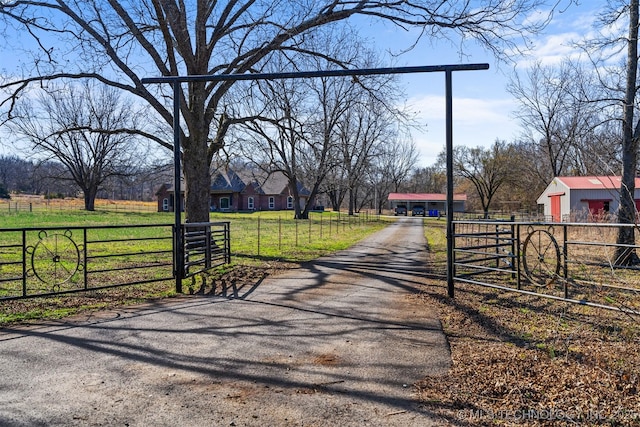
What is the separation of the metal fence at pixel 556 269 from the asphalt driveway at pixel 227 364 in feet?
5.72

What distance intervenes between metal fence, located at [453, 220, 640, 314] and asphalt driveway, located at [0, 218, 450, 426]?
1.74m

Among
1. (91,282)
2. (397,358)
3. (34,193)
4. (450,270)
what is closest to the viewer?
(397,358)

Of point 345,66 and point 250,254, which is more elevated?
point 345,66

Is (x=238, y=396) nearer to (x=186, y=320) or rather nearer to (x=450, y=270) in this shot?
(x=186, y=320)

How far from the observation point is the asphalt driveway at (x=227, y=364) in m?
3.46

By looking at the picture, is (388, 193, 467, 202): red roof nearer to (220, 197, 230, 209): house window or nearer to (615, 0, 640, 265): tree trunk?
(220, 197, 230, 209): house window

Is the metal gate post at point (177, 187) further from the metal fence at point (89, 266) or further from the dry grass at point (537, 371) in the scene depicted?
the dry grass at point (537, 371)

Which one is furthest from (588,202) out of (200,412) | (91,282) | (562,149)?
(200,412)

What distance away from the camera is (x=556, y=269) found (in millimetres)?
6523

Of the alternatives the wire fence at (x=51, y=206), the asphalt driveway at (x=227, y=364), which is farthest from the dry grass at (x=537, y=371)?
the wire fence at (x=51, y=206)

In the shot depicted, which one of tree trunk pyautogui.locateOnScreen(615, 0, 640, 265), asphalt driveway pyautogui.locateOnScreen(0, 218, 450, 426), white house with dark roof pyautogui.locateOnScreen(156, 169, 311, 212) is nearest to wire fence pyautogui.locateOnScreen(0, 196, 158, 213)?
white house with dark roof pyautogui.locateOnScreen(156, 169, 311, 212)

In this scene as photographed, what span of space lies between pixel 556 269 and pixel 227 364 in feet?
15.4

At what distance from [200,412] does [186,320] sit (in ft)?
9.63

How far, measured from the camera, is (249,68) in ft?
47.6
